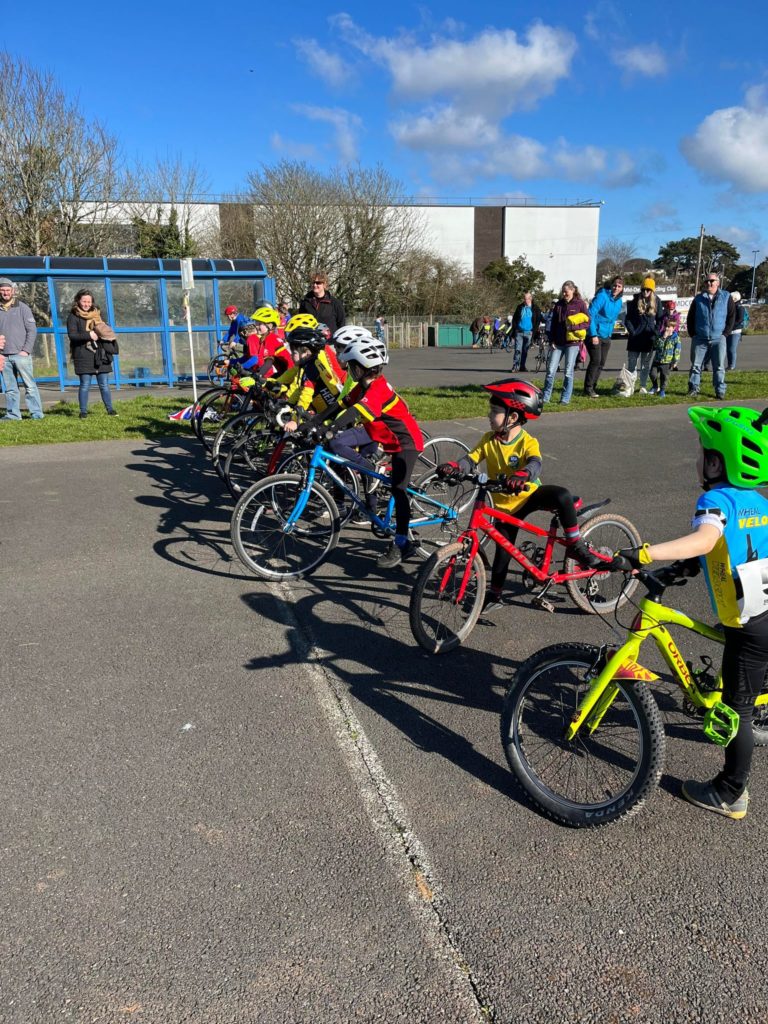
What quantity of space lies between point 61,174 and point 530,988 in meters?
29.9

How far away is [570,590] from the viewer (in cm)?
498

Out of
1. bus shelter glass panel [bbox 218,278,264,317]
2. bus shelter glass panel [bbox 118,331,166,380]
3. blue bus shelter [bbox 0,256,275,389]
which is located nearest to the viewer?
blue bus shelter [bbox 0,256,275,389]

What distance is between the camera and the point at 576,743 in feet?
10.4

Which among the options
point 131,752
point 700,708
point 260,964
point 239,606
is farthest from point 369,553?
point 260,964

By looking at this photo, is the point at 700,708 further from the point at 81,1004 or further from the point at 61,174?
the point at 61,174

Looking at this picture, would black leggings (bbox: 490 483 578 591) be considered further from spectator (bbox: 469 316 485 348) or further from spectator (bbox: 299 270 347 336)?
spectator (bbox: 469 316 485 348)

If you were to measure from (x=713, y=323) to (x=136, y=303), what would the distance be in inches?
488

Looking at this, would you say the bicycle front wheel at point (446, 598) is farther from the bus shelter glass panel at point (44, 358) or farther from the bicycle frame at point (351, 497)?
the bus shelter glass panel at point (44, 358)

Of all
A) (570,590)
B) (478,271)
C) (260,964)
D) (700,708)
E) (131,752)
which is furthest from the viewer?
(478,271)

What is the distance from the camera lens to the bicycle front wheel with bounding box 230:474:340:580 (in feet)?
18.0

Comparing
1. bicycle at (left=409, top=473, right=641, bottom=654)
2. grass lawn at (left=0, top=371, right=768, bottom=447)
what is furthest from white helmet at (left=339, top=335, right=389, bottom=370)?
grass lawn at (left=0, top=371, right=768, bottom=447)

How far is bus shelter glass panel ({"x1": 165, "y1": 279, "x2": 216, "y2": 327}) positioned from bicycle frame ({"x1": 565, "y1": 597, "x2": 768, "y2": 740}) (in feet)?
54.1

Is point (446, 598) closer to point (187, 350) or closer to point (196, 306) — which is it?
point (187, 350)

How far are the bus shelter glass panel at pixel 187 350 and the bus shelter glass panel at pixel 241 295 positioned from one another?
61cm
